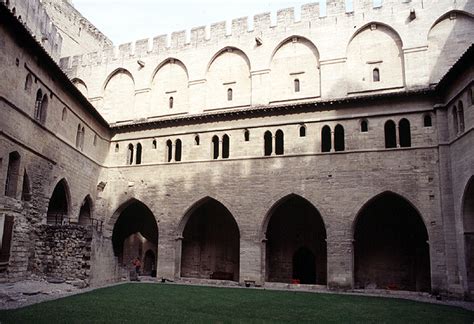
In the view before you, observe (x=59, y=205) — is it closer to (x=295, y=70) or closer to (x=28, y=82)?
(x=28, y=82)

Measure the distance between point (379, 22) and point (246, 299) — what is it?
1424 cm

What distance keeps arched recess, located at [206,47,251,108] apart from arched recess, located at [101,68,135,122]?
499cm

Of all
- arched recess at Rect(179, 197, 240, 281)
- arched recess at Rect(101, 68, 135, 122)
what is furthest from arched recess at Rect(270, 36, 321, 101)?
arched recess at Rect(101, 68, 135, 122)

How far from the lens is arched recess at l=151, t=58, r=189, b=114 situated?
24.4 metres

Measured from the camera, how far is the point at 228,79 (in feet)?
76.6

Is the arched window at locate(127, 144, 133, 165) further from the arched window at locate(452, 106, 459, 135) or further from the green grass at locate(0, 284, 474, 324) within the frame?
the arched window at locate(452, 106, 459, 135)

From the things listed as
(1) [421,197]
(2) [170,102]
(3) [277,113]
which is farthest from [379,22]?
(2) [170,102]

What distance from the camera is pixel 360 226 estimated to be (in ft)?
72.9

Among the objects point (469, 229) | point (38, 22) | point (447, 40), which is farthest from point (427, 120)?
point (38, 22)

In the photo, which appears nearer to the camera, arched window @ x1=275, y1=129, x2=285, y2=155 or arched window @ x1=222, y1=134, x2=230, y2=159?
arched window @ x1=275, y1=129, x2=285, y2=155

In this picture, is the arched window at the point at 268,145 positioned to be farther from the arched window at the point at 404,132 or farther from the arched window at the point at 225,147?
the arched window at the point at 404,132

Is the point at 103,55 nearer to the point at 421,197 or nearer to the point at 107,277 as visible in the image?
the point at 107,277

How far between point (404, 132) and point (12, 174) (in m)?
16.6

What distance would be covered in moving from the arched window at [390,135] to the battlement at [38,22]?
17.1 metres
